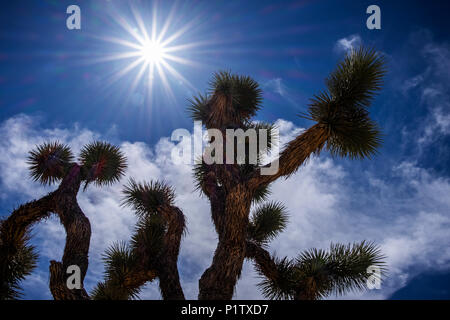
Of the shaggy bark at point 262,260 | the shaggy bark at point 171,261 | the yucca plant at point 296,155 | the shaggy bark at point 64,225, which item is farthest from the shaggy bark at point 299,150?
the shaggy bark at point 64,225

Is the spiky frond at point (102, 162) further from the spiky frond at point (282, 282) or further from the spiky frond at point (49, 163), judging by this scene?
the spiky frond at point (282, 282)

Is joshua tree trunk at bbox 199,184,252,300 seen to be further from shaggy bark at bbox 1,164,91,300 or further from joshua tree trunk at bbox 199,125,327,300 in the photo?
shaggy bark at bbox 1,164,91,300

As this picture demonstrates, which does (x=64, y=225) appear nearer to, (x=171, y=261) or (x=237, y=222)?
(x=171, y=261)

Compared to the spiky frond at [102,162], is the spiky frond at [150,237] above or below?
below

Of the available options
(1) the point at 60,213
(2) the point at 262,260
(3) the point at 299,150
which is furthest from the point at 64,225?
(3) the point at 299,150

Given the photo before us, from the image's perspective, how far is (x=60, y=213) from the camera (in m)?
6.72

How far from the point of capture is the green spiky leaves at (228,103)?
24.8ft

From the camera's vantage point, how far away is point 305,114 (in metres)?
6.29

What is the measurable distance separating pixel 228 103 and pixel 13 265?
18.4 feet

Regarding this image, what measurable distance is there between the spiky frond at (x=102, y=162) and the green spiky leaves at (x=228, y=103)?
2.33 m

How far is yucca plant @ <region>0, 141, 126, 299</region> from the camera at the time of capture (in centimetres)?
595
